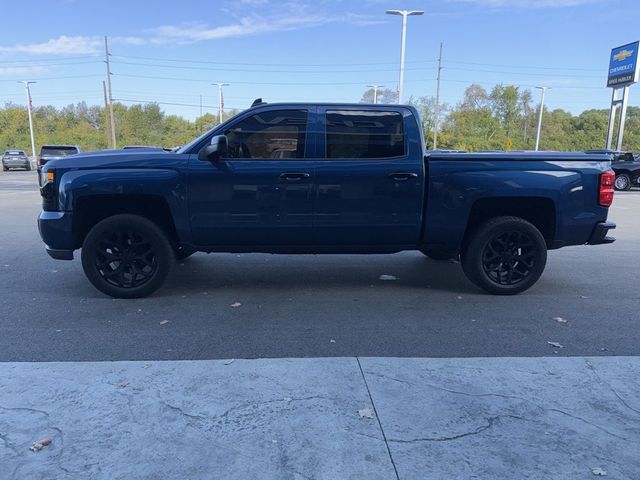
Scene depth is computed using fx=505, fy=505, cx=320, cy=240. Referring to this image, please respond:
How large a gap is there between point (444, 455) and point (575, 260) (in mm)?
5869

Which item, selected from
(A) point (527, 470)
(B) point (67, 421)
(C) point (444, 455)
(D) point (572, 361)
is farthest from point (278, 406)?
(D) point (572, 361)

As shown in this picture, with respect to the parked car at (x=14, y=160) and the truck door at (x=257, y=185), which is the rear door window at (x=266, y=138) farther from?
the parked car at (x=14, y=160)

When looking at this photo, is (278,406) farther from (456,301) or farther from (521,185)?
(521,185)

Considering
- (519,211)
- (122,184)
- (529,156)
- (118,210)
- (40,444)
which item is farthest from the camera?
(519,211)

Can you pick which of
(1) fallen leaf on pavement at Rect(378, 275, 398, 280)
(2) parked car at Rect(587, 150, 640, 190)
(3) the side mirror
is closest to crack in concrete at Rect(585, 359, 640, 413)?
(1) fallen leaf on pavement at Rect(378, 275, 398, 280)

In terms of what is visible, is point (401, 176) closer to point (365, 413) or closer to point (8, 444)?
point (365, 413)

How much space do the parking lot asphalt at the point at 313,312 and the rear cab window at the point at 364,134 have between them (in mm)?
1557

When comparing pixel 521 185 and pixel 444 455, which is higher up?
pixel 521 185

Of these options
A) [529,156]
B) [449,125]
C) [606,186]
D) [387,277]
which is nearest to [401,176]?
[529,156]

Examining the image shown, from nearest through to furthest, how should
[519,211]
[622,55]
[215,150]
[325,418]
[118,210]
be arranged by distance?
1. [325,418]
2. [215,150]
3. [118,210]
4. [519,211]
5. [622,55]

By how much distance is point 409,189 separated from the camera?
5.25 metres

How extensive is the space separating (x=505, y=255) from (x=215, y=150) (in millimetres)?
3318

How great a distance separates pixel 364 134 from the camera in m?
5.33

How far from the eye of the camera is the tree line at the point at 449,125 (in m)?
61.6
